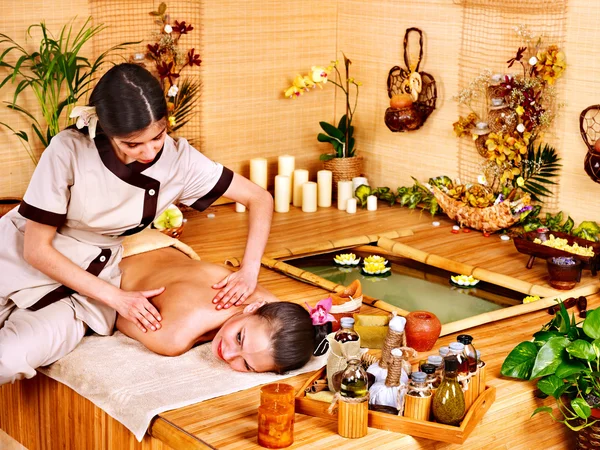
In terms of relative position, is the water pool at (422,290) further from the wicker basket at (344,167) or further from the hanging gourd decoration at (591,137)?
the wicker basket at (344,167)

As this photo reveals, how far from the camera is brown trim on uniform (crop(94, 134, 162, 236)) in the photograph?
9.90 ft

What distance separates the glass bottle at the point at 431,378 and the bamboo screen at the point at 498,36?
198cm

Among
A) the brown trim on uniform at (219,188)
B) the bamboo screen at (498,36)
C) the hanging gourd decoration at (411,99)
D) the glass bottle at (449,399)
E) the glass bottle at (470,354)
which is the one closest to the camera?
the glass bottle at (449,399)

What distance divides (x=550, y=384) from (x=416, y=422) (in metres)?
0.54

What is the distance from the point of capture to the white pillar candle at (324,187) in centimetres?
499

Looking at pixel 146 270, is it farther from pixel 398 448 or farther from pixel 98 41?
pixel 98 41

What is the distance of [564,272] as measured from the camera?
3723mm

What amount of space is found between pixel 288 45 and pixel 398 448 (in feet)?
10.0

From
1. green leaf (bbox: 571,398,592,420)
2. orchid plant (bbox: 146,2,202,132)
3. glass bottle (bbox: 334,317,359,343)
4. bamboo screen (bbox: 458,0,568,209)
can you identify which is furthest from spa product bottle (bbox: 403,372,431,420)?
orchid plant (bbox: 146,2,202,132)

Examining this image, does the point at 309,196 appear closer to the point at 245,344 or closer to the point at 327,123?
the point at 327,123

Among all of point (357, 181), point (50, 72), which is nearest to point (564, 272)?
point (357, 181)

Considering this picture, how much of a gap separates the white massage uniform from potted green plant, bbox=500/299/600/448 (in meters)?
1.22

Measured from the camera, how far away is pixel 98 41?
14.5 ft

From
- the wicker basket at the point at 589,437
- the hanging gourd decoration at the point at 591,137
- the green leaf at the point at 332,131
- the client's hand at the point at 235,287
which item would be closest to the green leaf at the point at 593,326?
the wicker basket at the point at 589,437
